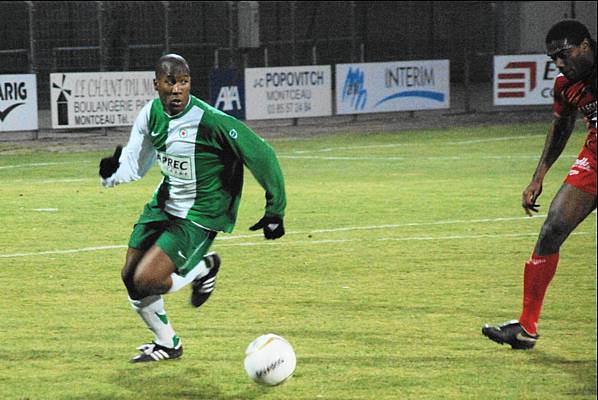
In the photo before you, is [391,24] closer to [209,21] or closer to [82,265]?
[209,21]

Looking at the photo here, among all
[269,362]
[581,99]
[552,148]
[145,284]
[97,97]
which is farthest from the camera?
[97,97]

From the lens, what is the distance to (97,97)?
2397cm

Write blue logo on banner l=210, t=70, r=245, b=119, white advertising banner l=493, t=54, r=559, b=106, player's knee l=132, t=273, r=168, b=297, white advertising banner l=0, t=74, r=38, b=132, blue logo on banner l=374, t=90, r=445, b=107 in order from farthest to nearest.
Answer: white advertising banner l=493, t=54, r=559, b=106, blue logo on banner l=374, t=90, r=445, b=107, blue logo on banner l=210, t=70, r=245, b=119, white advertising banner l=0, t=74, r=38, b=132, player's knee l=132, t=273, r=168, b=297

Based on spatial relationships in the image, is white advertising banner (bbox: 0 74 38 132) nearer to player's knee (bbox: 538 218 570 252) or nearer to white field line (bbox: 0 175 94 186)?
white field line (bbox: 0 175 94 186)

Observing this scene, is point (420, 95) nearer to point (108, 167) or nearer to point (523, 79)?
point (523, 79)

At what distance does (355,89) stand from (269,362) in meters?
21.1

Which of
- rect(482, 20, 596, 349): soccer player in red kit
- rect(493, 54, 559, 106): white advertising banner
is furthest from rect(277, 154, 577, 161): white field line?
rect(482, 20, 596, 349): soccer player in red kit

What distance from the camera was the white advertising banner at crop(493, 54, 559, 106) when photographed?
28.0 meters

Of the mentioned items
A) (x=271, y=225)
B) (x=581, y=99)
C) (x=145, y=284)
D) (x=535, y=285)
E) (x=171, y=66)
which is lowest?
(x=535, y=285)

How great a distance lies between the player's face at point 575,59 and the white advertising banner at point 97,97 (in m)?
17.0

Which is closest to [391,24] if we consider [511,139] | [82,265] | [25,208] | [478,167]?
[511,139]

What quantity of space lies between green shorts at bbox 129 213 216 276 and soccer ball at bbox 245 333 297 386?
0.99 metres

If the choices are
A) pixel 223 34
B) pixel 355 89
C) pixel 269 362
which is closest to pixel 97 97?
pixel 355 89

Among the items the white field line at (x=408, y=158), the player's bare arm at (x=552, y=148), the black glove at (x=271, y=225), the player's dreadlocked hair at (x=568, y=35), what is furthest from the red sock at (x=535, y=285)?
the white field line at (x=408, y=158)
